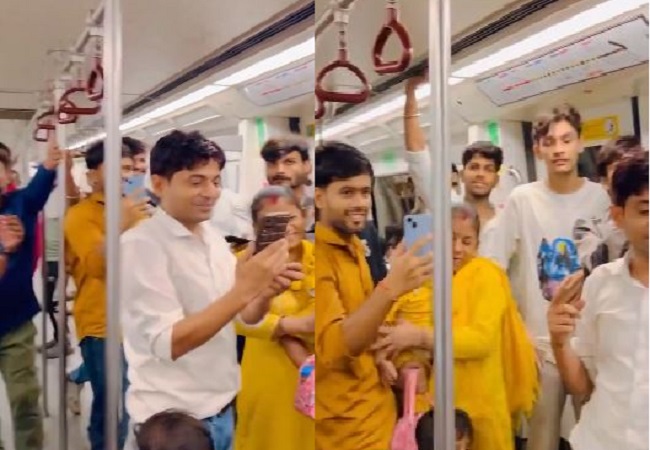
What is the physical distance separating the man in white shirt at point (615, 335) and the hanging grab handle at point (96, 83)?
103 cm

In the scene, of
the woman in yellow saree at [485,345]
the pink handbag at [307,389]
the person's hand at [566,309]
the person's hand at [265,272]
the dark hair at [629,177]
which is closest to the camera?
the dark hair at [629,177]

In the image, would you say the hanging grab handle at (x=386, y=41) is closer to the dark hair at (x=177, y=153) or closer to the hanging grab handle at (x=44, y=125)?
the dark hair at (x=177, y=153)

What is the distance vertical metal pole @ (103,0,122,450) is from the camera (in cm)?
159

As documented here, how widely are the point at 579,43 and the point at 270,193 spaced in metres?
0.73

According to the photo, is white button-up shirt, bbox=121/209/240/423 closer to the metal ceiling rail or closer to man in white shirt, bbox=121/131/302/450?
man in white shirt, bbox=121/131/302/450

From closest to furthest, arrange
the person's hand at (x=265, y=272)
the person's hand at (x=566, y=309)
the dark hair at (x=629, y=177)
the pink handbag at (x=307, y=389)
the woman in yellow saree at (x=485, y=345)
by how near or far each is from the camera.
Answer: the dark hair at (x=629, y=177) < the person's hand at (x=566, y=309) < the woman in yellow saree at (x=485, y=345) < the person's hand at (x=265, y=272) < the pink handbag at (x=307, y=389)

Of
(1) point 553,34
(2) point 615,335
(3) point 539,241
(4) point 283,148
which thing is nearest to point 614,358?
(2) point 615,335

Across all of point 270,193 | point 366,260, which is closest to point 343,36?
point 270,193

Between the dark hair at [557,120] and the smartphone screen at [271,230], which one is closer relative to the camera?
the dark hair at [557,120]

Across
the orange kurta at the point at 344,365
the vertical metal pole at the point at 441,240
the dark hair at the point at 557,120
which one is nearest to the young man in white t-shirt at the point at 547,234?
the dark hair at the point at 557,120

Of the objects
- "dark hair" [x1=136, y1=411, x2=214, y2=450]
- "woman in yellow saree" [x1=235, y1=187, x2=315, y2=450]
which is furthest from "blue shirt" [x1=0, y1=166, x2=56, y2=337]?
"woman in yellow saree" [x1=235, y1=187, x2=315, y2=450]

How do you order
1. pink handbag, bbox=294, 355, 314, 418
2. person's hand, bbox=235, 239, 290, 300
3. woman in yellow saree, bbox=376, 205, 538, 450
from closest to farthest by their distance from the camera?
woman in yellow saree, bbox=376, 205, 538, 450, person's hand, bbox=235, 239, 290, 300, pink handbag, bbox=294, 355, 314, 418

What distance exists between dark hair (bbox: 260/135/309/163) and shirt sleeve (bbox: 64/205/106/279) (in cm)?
40

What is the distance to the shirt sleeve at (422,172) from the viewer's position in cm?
161
